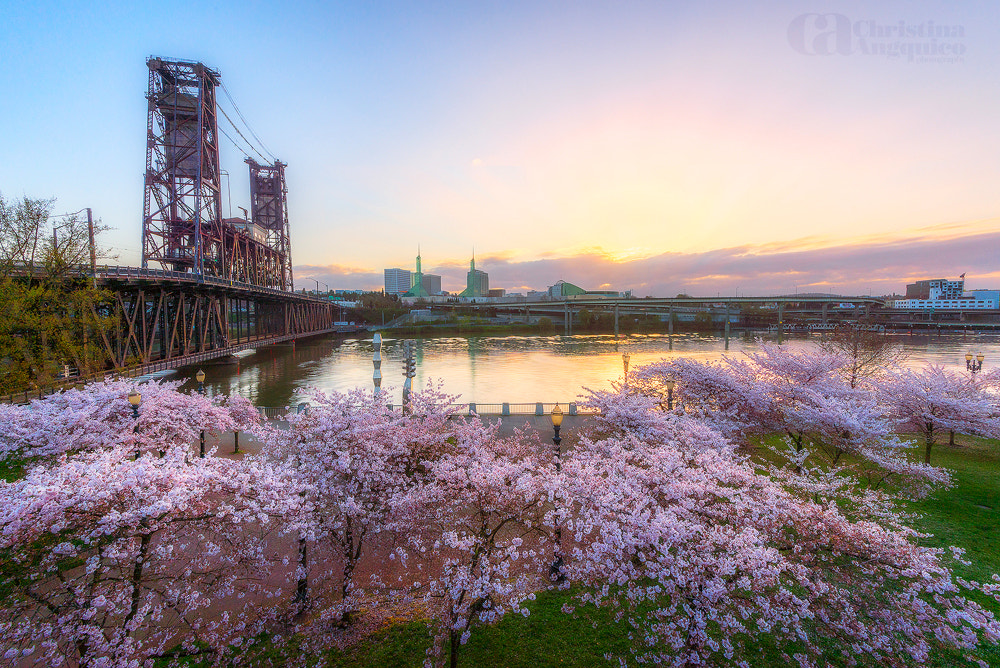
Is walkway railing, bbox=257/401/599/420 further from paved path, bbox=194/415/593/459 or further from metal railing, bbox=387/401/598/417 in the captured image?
paved path, bbox=194/415/593/459

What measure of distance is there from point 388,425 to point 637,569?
6321mm

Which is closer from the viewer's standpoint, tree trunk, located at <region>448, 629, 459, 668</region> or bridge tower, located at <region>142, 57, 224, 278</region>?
tree trunk, located at <region>448, 629, 459, 668</region>

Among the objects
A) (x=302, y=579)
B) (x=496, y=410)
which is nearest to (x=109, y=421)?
(x=302, y=579)

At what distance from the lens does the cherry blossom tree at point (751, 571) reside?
5383 mm

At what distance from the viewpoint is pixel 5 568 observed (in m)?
5.64

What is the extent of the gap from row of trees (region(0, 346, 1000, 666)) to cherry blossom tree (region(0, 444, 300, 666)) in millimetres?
42

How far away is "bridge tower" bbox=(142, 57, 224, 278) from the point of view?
4806 cm

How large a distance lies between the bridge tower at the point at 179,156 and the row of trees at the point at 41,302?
27.4 m

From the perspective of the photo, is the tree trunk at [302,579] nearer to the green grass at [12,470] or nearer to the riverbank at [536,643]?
the riverbank at [536,643]

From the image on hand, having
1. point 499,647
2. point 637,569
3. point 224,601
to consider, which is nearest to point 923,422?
point 637,569

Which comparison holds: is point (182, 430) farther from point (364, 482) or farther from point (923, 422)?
point (923, 422)

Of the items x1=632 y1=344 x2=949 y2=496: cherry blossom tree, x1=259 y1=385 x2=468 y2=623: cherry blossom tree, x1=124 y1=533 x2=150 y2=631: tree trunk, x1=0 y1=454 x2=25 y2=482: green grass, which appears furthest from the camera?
x1=0 y1=454 x2=25 y2=482: green grass

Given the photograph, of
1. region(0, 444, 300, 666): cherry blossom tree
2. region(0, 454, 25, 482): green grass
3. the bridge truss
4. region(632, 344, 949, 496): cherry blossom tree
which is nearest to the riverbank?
region(0, 444, 300, 666): cherry blossom tree

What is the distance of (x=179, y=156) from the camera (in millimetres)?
49438
